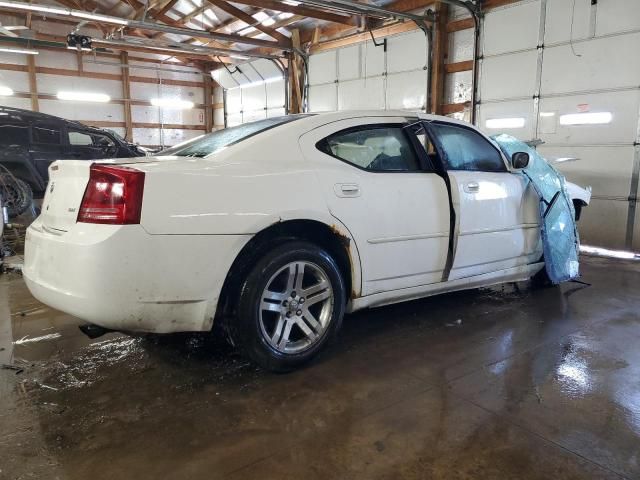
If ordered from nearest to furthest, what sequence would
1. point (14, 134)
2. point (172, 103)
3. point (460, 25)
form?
point (14, 134)
point (460, 25)
point (172, 103)

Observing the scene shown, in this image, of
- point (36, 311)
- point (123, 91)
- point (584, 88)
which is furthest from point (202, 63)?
point (36, 311)

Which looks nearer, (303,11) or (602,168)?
(602,168)

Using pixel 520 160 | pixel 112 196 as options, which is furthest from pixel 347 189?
pixel 520 160

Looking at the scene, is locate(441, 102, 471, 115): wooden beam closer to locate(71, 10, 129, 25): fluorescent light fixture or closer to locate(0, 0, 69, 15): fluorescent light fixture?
locate(71, 10, 129, 25): fluorescent light fixture

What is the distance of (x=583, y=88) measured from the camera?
23.0ft

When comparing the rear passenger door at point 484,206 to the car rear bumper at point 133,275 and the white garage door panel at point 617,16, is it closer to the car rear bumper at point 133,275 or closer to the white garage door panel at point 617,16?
the car rear bumper at point 133,275

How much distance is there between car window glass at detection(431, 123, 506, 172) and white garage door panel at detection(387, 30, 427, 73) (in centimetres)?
619

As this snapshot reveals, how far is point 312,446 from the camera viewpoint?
197cm

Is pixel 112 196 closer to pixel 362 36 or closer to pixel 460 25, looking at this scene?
pixel 460 25

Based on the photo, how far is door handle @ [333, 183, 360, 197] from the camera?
270 cm

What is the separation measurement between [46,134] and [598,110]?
27.8ft

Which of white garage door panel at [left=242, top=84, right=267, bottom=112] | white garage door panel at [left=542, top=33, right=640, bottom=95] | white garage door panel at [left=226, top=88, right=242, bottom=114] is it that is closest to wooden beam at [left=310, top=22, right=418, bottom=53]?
white garage door panel at [left=242, top=84, right=267, bottom=112]

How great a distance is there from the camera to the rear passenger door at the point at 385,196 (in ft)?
9.02

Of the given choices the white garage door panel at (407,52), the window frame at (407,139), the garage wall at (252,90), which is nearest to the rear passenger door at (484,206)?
the window frame at (407,139)
